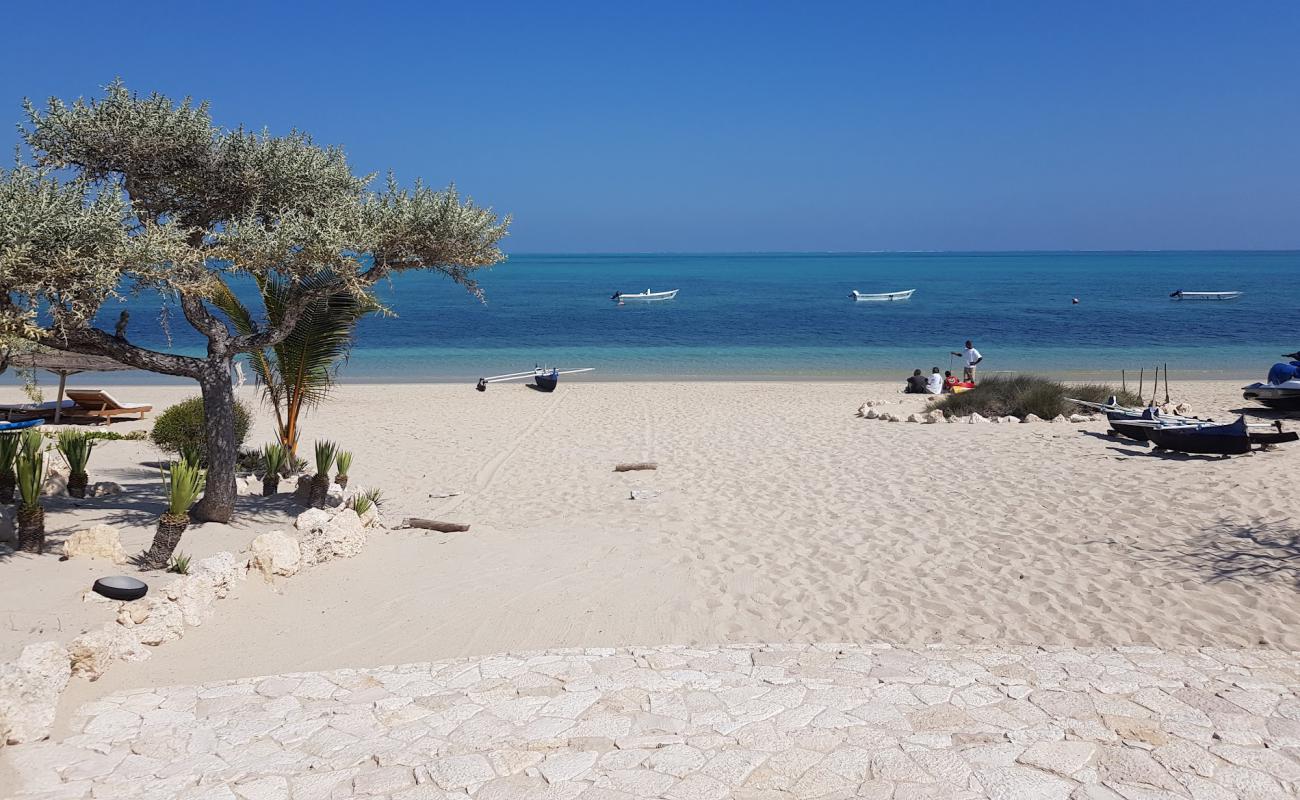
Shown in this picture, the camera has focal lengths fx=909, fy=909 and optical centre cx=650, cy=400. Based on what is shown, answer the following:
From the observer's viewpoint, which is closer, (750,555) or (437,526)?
(750,555)

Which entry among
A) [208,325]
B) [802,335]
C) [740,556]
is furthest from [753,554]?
[802,335]

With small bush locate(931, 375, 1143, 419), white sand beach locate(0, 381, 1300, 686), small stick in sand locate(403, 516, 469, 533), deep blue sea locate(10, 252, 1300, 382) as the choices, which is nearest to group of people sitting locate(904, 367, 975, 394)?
small bush locate(931, 375, 1143, 419)

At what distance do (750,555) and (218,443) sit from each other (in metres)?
5.09

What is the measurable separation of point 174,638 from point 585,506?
5126mm

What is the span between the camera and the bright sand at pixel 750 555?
6.52 meters

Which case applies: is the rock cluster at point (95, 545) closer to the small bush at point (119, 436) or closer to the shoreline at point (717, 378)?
the small bush at point (119, 436)

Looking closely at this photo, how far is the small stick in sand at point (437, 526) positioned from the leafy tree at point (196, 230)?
68.6 inches

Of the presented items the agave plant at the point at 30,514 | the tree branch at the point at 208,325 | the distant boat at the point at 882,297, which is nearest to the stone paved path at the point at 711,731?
the agave plant at the point at 30,514

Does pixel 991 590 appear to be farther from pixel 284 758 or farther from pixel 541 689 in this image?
pixel 284 758

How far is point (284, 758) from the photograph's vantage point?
451cm

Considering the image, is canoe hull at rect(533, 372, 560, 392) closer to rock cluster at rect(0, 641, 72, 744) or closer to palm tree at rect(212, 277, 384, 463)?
palm tree at rect(212, 277, 384, 463)

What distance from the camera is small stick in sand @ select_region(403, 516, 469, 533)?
9.40 meters

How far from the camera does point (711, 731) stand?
15.6ft

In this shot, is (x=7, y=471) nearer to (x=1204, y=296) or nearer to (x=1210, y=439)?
(x=1210, y=439)
